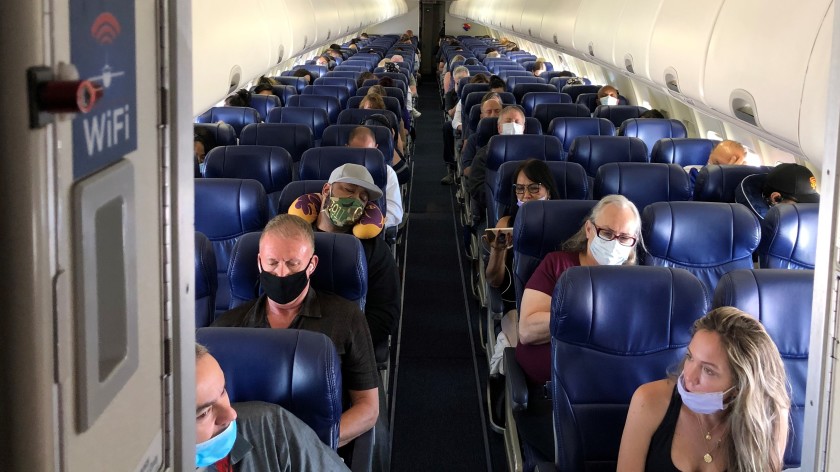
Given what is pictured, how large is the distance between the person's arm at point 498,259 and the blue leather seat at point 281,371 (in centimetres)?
232

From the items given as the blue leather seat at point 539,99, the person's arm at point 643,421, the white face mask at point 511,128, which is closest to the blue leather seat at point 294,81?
the blue leather seat at point 539,99

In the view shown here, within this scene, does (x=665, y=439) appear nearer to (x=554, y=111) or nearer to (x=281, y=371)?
(x=281, y=371)

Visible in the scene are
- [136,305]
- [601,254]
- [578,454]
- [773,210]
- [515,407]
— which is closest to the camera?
[136,305]

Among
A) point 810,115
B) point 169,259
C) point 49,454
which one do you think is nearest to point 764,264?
point 810,115

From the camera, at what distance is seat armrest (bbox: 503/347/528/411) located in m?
3.59

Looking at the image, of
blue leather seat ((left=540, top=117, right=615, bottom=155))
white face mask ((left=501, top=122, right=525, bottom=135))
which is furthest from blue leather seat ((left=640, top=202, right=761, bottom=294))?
blue leather seat ((left=540, top=117, right=615, bottom=155))

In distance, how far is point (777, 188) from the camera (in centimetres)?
507

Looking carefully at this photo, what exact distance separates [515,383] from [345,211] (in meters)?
1.36

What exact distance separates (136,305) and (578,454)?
2.29 m

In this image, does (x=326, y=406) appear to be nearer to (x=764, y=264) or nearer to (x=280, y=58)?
(x=764, y=264)

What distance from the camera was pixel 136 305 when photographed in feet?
3.53

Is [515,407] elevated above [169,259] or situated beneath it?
situated beneath

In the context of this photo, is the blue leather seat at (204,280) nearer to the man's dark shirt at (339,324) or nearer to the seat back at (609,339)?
the man's dark shirt at (339,324)

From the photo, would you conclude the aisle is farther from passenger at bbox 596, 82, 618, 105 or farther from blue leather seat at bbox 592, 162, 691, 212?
passenger at bbox 596, 82, 618, 105
